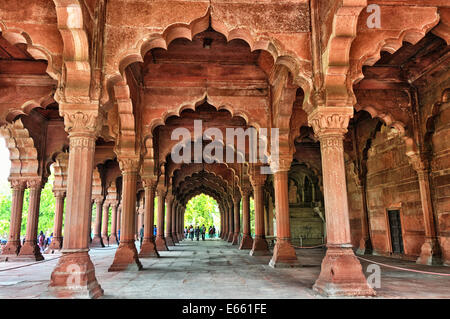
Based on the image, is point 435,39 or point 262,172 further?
point 262,172

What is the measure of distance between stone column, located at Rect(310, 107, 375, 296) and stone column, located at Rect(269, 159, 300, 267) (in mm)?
3706

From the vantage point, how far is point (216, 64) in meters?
10.4

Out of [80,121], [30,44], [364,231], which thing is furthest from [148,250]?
[30,44]

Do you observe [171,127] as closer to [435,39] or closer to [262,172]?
[262,172]

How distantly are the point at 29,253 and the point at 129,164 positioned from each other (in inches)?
232

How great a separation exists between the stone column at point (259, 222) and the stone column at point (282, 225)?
11.9 ft

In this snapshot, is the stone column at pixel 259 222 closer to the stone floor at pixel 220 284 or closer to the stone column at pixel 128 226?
the stone floor at pixel 220 284

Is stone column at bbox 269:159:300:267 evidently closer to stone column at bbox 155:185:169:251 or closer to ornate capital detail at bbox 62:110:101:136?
ornate capital detail at bbox 62:110:101:136

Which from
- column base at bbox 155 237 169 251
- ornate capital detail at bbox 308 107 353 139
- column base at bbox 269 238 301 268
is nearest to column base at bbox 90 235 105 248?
column base at bbox 155 237 169 251

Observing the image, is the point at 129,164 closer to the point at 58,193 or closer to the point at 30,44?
the point at 30,44

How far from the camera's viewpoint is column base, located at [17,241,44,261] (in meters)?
12.6

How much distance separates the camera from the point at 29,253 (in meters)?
12.8

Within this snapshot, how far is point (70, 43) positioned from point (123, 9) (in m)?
1.29

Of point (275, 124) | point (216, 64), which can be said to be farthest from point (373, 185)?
point (216, 64)
